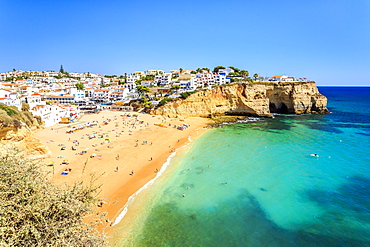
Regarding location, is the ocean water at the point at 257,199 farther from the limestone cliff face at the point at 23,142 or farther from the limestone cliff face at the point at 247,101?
the limestone cliff face at the point at 247,101

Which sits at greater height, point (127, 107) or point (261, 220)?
point (127, 107)

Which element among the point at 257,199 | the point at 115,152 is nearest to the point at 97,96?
the point at 115,152

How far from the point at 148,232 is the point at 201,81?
6911 cm

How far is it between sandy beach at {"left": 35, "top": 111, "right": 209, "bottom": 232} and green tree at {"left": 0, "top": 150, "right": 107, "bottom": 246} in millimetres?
2049

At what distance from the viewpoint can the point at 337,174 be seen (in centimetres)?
2273

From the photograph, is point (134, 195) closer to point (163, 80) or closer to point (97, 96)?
point (97, 96)

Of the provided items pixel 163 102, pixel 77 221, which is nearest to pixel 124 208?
pixel 77 221

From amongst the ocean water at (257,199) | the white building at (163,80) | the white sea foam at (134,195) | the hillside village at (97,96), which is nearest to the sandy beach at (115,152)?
the white sea foam at (134,195)

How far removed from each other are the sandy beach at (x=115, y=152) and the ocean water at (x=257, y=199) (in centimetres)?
222

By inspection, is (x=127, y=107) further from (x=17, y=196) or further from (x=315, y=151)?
(x=17, y=196)

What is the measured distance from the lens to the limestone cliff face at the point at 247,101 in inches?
2283

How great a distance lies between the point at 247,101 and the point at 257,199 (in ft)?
149

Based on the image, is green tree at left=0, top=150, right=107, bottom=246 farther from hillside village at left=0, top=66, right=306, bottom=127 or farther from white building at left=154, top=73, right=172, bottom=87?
white building at left=154, top=73, right=172, bottom=87

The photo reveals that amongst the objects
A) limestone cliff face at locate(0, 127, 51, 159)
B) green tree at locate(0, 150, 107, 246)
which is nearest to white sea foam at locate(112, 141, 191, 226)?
green tree at locate(0, 150, 107, 246)
